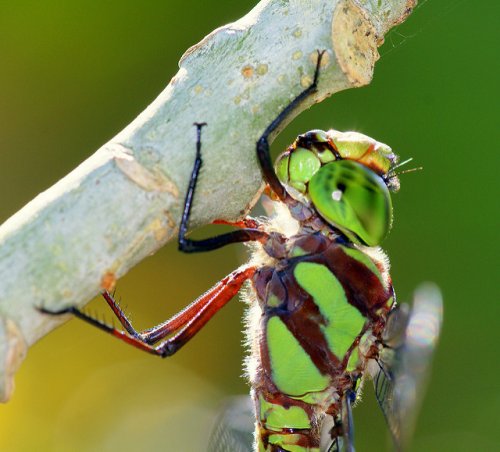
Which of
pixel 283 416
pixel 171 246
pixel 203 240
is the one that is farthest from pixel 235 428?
pixel 171 246

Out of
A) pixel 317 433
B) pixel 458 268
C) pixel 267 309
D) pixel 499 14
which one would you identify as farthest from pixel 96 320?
pixel 499 14

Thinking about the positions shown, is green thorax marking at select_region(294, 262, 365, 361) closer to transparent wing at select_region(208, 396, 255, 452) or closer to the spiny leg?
the spiny leg

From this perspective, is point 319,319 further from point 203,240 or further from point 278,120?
point 278,120

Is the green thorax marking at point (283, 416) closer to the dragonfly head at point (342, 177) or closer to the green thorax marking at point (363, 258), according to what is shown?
the green thorax marking at point (363, 258)

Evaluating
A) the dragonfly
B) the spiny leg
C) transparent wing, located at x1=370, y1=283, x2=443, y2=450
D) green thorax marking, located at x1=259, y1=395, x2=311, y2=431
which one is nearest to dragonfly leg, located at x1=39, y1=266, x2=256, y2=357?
the dragonfly

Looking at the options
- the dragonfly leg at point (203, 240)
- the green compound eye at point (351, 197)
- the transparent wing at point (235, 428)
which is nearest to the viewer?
the dragonfly leg at point (203, 240)

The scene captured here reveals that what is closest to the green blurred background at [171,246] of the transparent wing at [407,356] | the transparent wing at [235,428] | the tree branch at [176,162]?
the transparent wing at [235,428]
